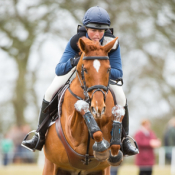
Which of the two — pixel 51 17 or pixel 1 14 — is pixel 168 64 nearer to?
pixel 51 17

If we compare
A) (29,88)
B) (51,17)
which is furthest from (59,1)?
(29,88)

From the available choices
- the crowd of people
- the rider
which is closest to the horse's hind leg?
the rider

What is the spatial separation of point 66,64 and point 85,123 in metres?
0.91

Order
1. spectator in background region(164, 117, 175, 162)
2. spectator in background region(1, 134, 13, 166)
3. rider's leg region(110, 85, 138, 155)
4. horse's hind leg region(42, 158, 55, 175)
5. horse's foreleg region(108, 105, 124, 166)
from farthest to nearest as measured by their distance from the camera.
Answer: spectator in background region(1, 134, 13, 166), spectator in background region(164, 117, 175, 162), horse's hind leg region(42, 158, 55, 175), rider's leg region(110, 85, 138, 155), horse's foreleg region(108, 105, 124, 166)

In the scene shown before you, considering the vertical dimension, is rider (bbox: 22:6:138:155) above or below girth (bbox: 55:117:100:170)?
above

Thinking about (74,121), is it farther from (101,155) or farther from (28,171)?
(28,171)

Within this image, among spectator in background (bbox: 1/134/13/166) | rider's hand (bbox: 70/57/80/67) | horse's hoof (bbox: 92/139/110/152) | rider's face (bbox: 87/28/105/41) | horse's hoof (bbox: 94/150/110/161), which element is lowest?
horse's hoof (bbox: 94/150/110/161)

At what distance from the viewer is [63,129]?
5273 millimetres

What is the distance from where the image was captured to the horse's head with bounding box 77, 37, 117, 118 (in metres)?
4.26

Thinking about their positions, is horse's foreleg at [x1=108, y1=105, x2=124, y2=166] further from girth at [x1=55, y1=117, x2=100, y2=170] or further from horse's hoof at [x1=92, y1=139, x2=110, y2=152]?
girth at [x1=55, y1=117, x2=100, y2=170]

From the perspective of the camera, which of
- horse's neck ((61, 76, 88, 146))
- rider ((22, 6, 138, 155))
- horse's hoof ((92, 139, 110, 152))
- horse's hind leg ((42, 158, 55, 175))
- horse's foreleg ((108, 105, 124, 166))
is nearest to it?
horse's hoof ((92, 139, 110, 152))

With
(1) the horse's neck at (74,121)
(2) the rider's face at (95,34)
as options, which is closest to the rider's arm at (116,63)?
(2) the rider's face at (95,34)

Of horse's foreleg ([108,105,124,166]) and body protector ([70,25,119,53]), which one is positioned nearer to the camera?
horse's foreleg ([108,105,124,166])

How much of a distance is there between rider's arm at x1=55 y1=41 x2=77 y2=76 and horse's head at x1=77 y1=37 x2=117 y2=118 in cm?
58
